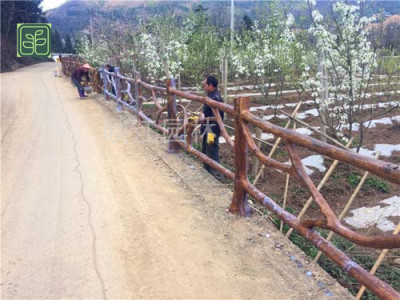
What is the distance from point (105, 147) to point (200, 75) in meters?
6.37

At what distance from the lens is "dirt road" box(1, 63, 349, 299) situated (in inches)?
102

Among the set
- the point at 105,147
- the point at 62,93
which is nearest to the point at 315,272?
the point at 105,147

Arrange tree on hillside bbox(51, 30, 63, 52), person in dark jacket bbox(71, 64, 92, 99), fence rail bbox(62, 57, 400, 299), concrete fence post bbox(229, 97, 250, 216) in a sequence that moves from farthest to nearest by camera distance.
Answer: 1. tree on hillside bbox(51, 30, 63, 52)
2. person in dark jacket bbox(71, 64, 92, 99)
3. concrete fence post bbox(229, 97, 250, 216)
4. fence rail bbox(62, 57, 400, 299)

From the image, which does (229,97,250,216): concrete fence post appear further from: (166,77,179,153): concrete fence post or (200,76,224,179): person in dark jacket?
(166,77,179,153): concrete fence post

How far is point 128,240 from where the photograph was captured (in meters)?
3.20

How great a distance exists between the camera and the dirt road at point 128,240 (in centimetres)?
260

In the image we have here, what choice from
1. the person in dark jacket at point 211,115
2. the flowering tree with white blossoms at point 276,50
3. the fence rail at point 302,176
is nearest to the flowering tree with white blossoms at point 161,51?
the flowering tree with white blossoms at point 276,50

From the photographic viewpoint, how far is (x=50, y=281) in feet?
8.86

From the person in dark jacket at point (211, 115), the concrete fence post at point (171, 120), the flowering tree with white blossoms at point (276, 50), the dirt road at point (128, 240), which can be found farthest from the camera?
the flowering tree with white blossoms at point (276, 50)

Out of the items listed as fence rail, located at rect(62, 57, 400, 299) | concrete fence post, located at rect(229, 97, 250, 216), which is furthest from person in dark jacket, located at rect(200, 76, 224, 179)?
concrete fence post, located at rect(229, 97, 250, 216)

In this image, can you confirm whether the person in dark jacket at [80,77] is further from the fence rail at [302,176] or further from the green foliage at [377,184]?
the green foliage at [377,184]

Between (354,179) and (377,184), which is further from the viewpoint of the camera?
(354,179)

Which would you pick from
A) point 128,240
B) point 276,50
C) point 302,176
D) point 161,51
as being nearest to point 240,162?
point 302,176

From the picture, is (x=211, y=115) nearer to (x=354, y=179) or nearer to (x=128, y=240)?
(x=128, y=240)
